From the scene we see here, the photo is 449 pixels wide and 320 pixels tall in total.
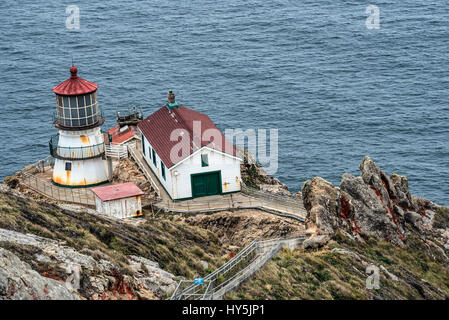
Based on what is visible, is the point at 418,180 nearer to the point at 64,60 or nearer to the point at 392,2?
the point at 64,60

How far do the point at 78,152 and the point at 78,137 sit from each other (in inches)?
47.5

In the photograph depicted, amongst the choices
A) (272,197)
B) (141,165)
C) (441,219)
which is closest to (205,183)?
Result: (272,197)

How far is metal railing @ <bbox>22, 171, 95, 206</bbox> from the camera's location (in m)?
52.6

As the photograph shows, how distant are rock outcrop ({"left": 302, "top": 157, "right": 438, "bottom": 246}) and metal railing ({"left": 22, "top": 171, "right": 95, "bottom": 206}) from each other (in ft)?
56.4

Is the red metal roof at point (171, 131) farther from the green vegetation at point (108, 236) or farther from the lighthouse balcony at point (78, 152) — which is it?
the green vegetation at point (108, 236)

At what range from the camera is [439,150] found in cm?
8269

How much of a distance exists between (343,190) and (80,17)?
10470cm

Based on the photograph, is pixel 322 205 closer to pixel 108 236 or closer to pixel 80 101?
pixel 108 236

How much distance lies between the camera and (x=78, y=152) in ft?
175

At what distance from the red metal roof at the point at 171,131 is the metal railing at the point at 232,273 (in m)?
16.3

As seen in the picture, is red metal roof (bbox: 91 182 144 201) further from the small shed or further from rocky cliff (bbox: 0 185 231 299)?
rocky cliff (bbox: 0 185 231 299)

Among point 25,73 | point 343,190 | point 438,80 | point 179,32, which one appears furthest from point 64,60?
point 343,190

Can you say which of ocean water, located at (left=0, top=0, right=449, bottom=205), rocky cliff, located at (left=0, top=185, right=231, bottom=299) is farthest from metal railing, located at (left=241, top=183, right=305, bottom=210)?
ocean water, located at (left=0, top=0, right=449, bottom=205)

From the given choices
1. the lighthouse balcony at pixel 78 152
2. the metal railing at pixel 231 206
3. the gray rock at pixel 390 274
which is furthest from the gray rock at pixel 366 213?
the lighthouse balcony at pixel 78 152
